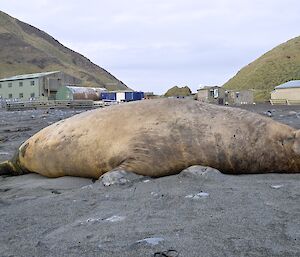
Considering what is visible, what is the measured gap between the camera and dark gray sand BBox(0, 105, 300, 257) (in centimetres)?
188

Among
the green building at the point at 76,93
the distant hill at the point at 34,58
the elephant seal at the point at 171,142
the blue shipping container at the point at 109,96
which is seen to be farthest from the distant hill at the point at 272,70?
the elephant seal at the point at 171,142

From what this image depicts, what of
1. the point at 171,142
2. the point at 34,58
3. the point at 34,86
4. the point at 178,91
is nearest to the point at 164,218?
the point at 171,142

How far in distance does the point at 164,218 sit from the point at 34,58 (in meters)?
87.5

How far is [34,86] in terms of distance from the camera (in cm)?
4394

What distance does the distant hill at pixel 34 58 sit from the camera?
8156cm

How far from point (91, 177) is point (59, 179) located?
30cm

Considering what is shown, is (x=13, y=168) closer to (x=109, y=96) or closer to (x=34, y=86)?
(x=109, y=96)

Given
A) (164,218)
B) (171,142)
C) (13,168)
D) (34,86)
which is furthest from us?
(34,86)

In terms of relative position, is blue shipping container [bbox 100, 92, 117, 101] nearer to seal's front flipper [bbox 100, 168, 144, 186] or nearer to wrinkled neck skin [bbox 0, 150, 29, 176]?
wrinkled neck skin [bbox 0, 150, 29, 176]

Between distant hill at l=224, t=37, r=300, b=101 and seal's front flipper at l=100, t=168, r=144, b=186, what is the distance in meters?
55.2

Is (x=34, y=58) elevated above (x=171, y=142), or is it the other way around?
(x=34, y=58)

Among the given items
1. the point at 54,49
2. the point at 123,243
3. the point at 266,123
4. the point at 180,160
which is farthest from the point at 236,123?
the point at 54,49

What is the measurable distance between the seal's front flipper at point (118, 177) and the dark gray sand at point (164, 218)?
78mm

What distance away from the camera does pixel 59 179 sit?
4145 mm
